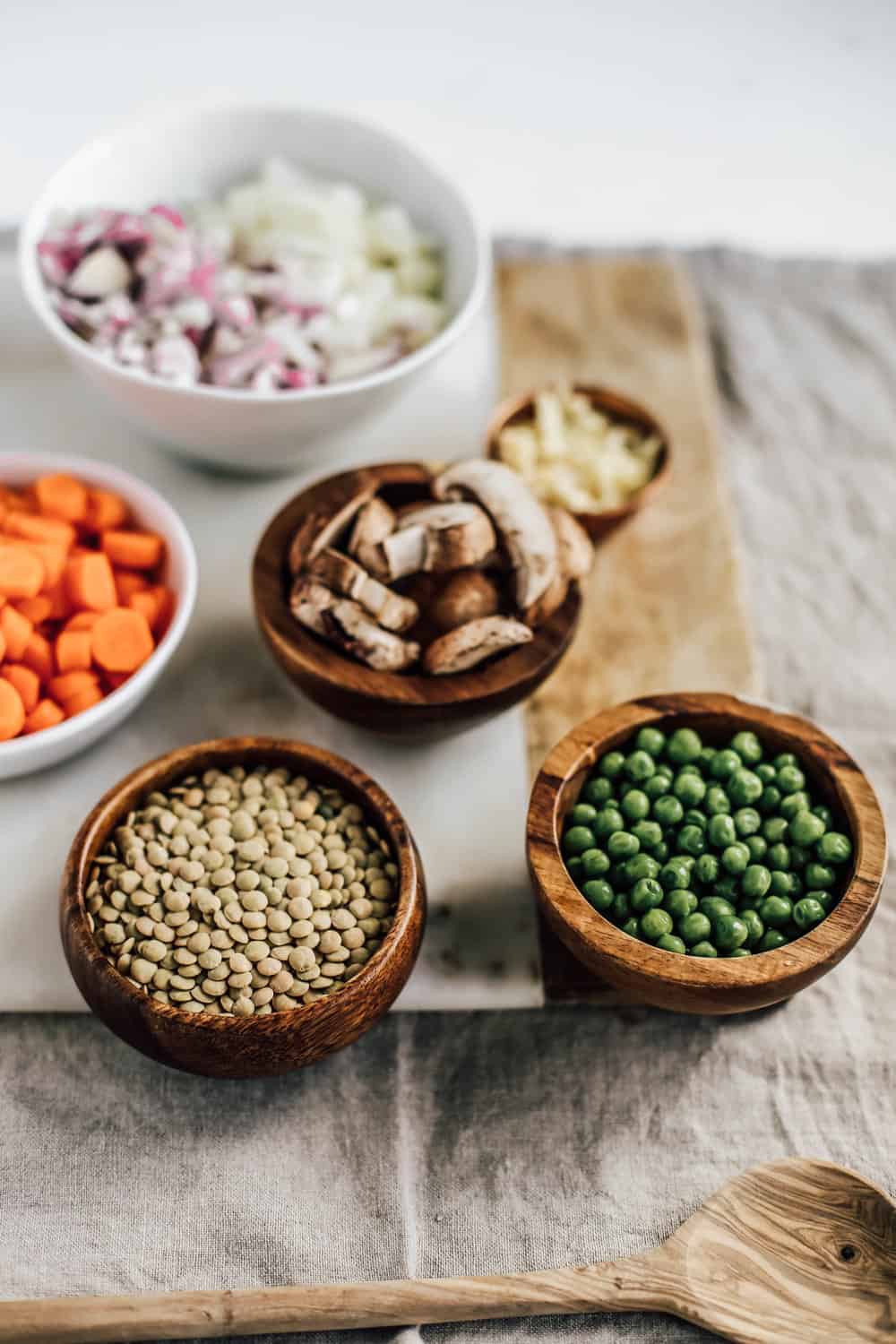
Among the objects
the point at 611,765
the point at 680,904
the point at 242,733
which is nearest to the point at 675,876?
the point at 680,904

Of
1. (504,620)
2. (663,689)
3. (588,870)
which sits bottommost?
(663,689)

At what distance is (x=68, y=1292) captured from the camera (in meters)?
1.14

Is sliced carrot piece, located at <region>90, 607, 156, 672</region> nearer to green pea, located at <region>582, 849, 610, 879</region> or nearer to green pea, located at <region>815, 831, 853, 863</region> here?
green pea, located at <region>582, 849, 610, 879</region>

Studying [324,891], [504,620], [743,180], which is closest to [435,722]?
[504,620]

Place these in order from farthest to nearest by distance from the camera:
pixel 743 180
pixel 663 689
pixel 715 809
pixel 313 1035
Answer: pixel 743 180
pixel 663 689
pixel 715 809
pixel 313 1035

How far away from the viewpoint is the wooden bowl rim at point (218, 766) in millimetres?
1101

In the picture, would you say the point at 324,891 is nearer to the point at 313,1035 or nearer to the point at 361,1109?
the point at 313,1035

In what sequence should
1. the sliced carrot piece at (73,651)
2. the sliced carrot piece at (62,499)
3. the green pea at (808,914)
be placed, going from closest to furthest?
the green pea at (808,914) < the sliced carrot piece at (73,651) < the sliced carrot piece at (62,499)

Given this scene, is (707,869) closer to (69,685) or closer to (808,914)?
(808,914)

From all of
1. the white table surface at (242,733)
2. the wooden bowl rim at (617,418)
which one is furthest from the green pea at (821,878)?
the wooden bowl rim at (617,418)

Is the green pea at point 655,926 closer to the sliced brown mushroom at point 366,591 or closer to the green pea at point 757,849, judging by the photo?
the green pea at point 757,849

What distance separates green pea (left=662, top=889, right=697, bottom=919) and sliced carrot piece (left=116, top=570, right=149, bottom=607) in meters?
0.71

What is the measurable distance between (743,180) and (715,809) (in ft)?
7.66

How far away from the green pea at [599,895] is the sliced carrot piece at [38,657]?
65cm
